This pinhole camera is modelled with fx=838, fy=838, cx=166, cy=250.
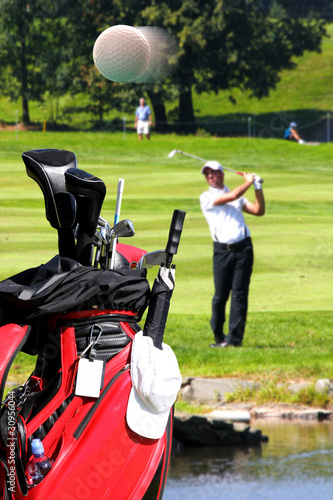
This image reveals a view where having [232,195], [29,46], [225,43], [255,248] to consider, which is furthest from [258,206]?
[29,46]

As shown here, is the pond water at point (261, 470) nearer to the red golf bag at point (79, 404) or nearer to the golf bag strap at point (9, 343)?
the red golf bag at point (79, 404)

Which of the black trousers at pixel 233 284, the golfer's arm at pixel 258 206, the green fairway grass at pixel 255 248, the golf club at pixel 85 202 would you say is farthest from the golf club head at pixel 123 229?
the golfer's arm at pixel 258 206

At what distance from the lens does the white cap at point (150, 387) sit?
78.0 inches

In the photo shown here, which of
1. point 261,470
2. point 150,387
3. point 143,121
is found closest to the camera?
point 150,387

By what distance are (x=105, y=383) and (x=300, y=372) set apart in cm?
449

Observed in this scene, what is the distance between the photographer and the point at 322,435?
204 inches

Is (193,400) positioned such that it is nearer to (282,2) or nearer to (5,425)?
(5,425)

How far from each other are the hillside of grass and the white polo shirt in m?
27.9

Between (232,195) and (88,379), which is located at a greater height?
(88,379)

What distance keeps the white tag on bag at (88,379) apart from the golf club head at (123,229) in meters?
0.40

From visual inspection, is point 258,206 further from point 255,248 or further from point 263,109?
point 263,109

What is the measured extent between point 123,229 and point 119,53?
2.02 ft

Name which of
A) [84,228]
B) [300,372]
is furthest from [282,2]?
[84,228]

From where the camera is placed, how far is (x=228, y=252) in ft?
24.7
